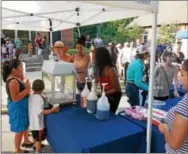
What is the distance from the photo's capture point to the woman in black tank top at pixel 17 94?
284 cm

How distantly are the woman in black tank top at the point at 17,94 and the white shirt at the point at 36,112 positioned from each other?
0.36ft

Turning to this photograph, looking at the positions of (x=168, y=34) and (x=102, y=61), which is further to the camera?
(x=168, y=34)

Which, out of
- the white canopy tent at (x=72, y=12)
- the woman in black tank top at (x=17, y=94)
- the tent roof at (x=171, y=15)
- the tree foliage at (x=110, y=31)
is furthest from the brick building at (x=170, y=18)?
the woman in black tank top at (x=17, y=94)

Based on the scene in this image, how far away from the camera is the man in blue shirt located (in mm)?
3609

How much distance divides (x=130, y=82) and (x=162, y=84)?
0.48m

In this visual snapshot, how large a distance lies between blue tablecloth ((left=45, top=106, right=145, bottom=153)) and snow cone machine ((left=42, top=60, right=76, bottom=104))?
13.1 inches

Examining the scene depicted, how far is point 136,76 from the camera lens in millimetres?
3635

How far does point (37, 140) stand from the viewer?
294 centimetres

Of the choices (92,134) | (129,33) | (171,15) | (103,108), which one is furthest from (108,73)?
(129,33)

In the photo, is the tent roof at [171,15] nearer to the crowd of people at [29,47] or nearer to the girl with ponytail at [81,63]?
the crowd of people at [29,47]

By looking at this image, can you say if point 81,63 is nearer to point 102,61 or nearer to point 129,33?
point 102,61

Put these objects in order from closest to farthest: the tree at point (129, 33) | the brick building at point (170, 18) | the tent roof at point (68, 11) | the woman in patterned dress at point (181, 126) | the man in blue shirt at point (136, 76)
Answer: the woman in patterned dress at point (181, 126), the tent roof at point (68, 11), the man in blue shirt at point (136, 76), the brick building at point (170, 18), the tree at point (129, 33)

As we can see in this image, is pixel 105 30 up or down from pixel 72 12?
up

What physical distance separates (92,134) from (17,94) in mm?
1148
